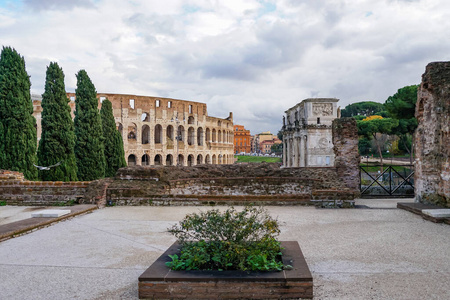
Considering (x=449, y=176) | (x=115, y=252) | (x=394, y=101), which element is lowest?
(x=115, y=252)

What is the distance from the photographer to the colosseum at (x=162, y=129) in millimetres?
39906

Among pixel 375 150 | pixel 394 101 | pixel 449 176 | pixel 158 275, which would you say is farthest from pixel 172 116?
pixel 158 275

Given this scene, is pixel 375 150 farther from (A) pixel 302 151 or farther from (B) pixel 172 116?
(B) pixel 172 116

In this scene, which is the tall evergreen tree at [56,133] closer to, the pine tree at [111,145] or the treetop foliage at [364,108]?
the pine tree at [111,145]

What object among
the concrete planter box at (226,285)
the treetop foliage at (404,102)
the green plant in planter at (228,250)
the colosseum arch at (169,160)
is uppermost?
the treetop foliage at (404,102)

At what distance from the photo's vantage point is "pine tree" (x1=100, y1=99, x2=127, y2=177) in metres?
24.5

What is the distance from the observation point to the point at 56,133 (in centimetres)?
1767

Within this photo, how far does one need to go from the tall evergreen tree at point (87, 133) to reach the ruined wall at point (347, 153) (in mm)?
15083

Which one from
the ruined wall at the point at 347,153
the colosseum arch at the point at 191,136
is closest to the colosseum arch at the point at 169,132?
the colosseum arch at the point at 191,136

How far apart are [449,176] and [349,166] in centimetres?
404

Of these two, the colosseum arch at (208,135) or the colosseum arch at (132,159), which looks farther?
the colosseum arch at (208,135)

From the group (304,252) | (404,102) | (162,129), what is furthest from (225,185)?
(162,129)

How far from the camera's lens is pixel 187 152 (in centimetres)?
4506

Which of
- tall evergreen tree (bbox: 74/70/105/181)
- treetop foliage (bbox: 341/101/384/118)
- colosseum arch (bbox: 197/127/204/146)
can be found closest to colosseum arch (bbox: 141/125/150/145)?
colosseum arch (bbox: 197/127/204/146)
